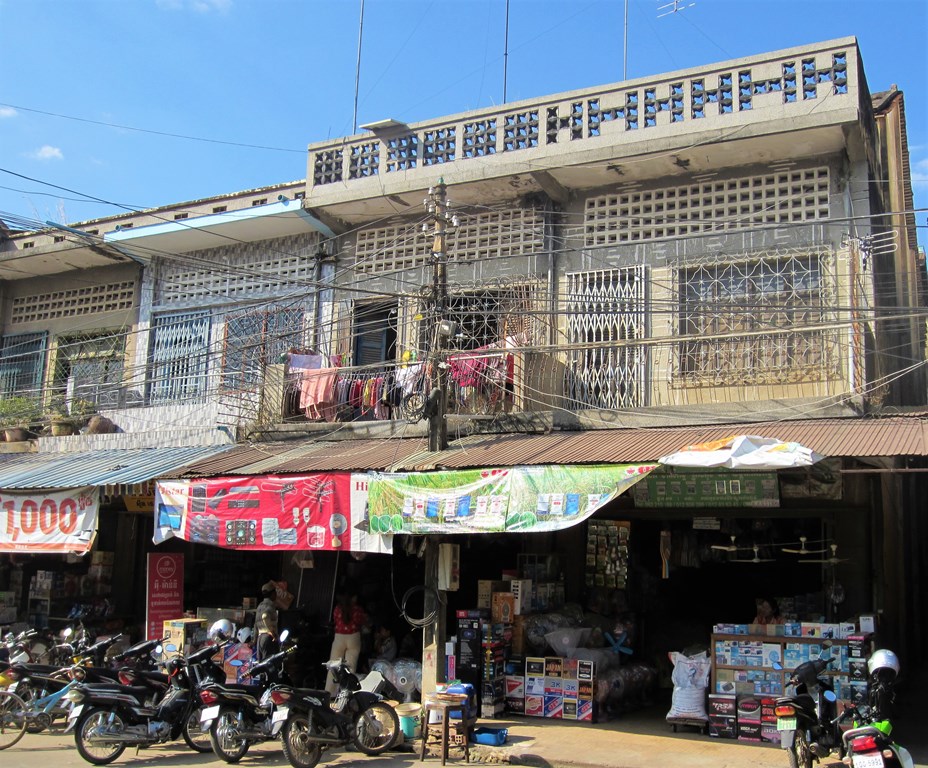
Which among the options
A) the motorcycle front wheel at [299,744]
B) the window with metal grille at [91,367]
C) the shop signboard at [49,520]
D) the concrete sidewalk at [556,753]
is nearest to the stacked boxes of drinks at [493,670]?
the concrete sidewalk at [556,753]

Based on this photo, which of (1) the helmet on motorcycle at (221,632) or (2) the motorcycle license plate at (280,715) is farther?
(1) the helmet on motorcycle at (221,632)

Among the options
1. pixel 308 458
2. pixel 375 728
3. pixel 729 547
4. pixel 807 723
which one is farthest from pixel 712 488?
pixel 308 458

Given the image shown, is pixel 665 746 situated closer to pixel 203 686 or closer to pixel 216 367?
pixel 203 686

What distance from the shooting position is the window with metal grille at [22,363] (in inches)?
703

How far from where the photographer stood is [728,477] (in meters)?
10.7

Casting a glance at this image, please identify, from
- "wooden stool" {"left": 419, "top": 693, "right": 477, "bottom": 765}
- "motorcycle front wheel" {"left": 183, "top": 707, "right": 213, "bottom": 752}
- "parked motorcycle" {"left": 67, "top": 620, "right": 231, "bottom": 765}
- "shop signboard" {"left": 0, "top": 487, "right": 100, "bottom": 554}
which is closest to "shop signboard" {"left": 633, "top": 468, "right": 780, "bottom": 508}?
"wooden stool" {"left": 419, "top": 693, "right": 477, "bottom": 765}

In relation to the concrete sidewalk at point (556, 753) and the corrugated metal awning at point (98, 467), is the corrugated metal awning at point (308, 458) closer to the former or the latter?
the corrugated metal awning at point (98, 467)

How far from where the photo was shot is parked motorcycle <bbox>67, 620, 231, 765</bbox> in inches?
359

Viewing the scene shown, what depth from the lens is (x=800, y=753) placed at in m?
7.94

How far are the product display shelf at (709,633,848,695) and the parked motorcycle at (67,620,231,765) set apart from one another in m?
5.69

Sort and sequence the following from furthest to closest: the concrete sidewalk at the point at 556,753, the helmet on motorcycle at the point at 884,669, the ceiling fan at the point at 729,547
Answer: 1. the ceiling fan at the point at 729,547
2. the concrete sidewalk at the point at 556,753
3. the helmet on motorcycle at the point at 884,669

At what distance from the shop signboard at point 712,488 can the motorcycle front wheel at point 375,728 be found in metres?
4.22

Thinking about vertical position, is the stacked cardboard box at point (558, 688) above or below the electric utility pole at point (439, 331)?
below

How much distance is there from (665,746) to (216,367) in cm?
946
